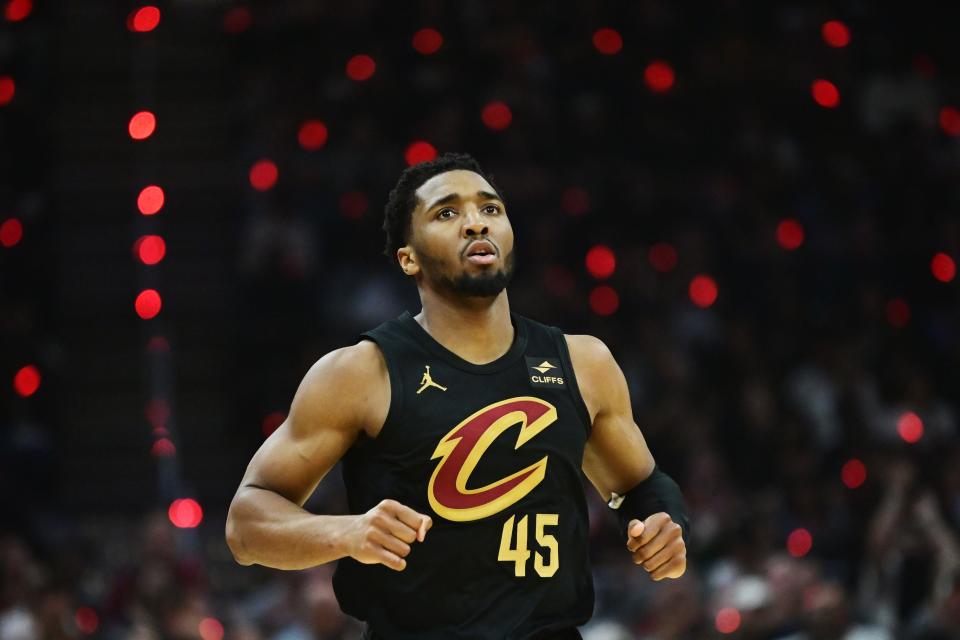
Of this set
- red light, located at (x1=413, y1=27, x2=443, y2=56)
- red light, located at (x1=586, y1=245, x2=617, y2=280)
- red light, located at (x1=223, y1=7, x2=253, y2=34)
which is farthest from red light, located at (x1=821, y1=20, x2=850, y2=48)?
red light, located at (x1=223, y1=7, x2=253, y2=34)

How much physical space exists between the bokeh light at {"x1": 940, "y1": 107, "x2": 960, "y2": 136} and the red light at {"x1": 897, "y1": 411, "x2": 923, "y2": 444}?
2673 millimetres

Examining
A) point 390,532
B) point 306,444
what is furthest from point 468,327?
point 390,532

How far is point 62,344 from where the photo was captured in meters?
11.5

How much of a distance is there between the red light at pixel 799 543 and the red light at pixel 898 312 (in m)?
1.91

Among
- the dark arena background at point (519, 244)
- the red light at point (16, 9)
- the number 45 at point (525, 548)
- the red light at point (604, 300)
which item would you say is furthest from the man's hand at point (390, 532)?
the red light at point (16, 9)

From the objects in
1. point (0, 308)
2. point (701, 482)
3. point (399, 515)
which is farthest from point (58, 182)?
point (399, 515)

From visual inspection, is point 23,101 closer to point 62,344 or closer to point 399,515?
point 62,344

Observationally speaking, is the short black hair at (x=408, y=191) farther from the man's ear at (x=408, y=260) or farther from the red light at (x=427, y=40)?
the red light at (x=427, y=40)

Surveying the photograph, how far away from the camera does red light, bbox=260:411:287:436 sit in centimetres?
1033

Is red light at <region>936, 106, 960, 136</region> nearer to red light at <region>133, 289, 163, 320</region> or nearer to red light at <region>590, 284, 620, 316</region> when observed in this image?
red light at <region>590, 284, 620, 316</region>

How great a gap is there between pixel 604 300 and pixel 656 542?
6.98 metres

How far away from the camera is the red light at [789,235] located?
10914 mm

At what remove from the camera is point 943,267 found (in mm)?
10578

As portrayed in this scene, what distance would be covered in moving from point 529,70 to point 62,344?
4.01 metres
